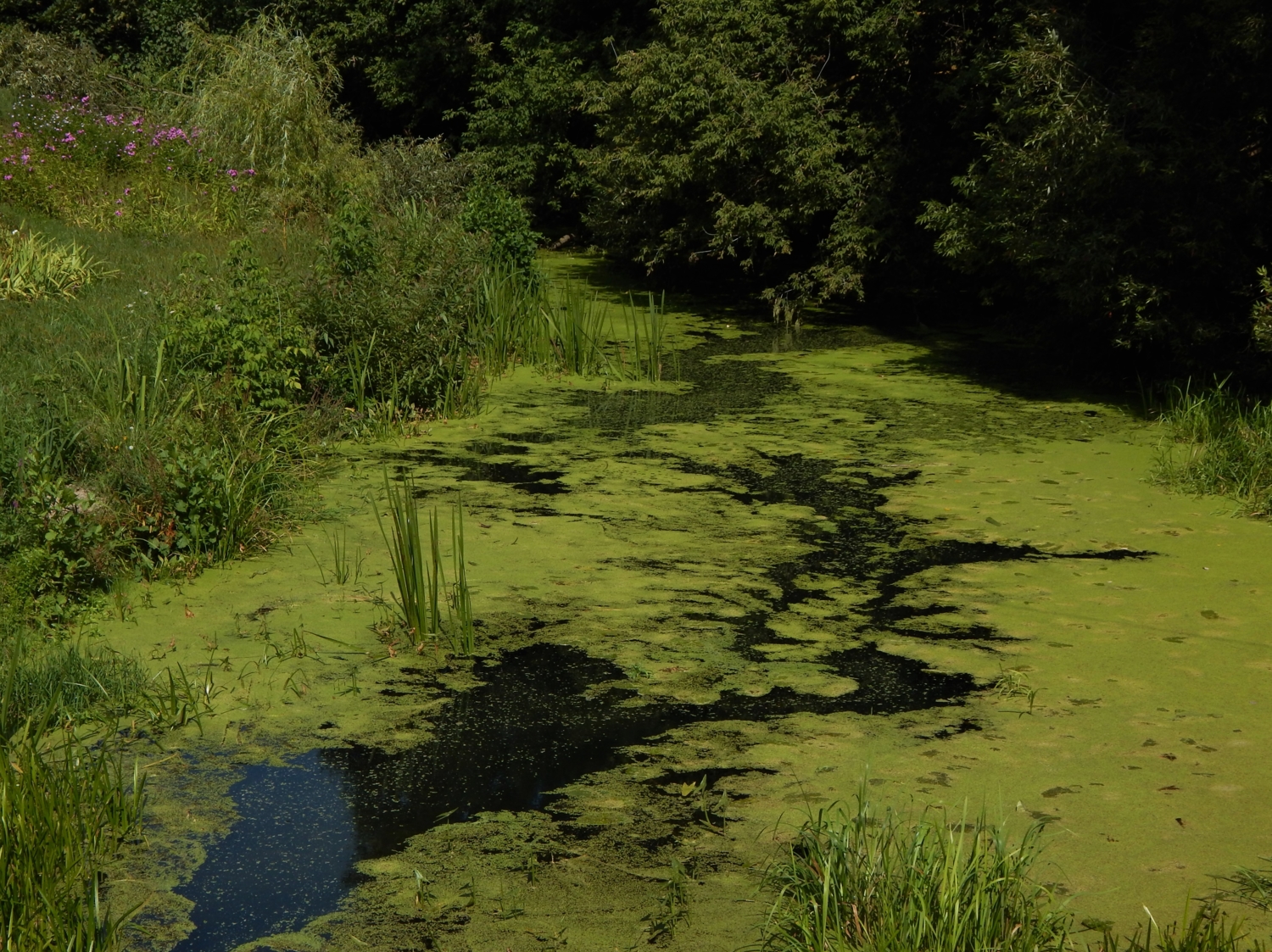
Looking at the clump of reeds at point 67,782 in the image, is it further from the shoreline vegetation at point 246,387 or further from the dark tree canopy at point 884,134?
the dark tree canopy at point 884,134

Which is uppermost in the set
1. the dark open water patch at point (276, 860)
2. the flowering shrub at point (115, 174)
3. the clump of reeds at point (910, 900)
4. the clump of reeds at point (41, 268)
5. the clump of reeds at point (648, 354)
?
the flowering shrub at point (115, 174)

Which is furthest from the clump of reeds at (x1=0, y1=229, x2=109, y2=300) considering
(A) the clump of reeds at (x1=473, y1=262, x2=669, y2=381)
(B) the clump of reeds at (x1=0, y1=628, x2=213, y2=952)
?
(B) the clump of reeds at (x1=0, y1=628, x2=213, y2=952)

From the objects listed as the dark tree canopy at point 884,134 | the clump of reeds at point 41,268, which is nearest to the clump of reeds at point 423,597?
the clump of reeds at point 41,268

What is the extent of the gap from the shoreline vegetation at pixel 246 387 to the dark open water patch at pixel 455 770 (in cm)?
29

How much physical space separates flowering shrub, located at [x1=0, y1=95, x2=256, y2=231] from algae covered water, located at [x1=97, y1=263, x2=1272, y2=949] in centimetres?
495

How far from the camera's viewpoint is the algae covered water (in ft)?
11.8

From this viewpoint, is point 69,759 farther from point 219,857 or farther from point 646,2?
point 646,2

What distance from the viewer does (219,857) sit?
3.72 meters

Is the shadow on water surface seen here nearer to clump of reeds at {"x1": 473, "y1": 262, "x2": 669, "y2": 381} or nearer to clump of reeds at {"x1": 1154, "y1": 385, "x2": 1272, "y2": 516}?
clump of reeds at {"x1": 1154, "y1": 385, "x2": 1272, "y2": 516}

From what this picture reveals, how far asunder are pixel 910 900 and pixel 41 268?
766cm

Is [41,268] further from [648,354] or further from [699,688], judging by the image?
[699,688]

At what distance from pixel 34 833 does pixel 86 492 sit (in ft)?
7.61

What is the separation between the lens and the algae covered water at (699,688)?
359cm

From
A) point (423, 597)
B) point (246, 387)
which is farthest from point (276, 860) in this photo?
point (246, 387)
